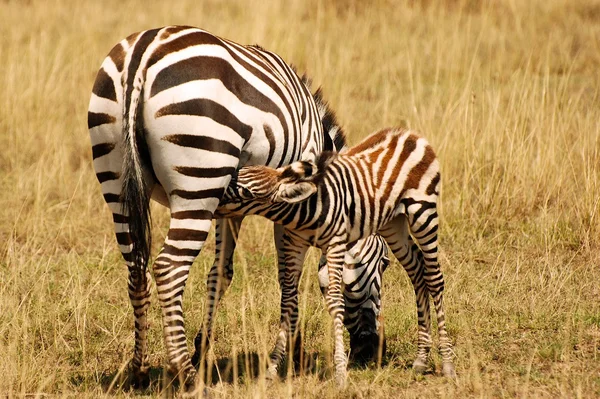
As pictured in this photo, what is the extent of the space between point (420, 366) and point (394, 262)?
6.58 feet

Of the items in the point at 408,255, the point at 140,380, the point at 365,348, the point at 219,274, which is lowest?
the point at 140,380

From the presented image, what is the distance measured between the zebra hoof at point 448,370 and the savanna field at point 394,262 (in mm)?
96

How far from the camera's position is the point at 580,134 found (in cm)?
812

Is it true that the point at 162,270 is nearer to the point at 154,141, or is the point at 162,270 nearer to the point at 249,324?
the point at 154,141

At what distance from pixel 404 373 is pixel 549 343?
3.28 feet

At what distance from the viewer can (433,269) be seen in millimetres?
5574

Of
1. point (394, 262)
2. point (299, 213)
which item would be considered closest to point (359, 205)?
point (299, 213)

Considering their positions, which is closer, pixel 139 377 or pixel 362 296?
pixel 139 377

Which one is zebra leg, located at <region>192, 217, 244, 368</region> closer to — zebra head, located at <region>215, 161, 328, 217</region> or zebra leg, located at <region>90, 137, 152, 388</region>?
zebra leg, located at <region>90, 137, 152, 388</region>

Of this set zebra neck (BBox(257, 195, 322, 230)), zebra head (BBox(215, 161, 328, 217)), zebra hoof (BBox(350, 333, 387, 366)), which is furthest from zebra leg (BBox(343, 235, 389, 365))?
zebra head (BBox(215, 161, 328, 217))

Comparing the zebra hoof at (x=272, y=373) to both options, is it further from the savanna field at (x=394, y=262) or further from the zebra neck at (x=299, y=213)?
the zebra neck at (x=299, y=213)

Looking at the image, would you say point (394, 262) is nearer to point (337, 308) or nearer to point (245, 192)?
point (337, 308)

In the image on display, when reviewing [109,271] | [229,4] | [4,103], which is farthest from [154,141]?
[229,4]

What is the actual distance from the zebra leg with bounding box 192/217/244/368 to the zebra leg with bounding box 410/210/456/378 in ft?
4.03
